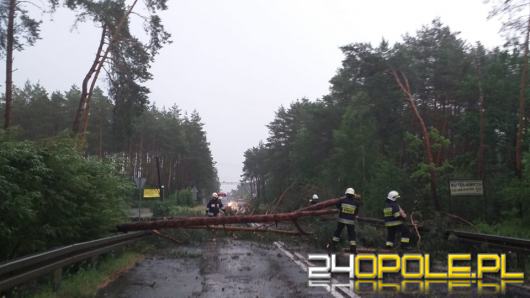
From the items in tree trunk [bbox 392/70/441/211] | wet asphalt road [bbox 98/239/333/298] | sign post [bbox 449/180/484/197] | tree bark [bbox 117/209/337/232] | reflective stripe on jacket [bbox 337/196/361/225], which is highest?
tree trunk [bbox 392/70/441/211]

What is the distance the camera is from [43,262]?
299 inches

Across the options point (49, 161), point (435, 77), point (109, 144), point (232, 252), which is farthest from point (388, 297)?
point (109, 144)

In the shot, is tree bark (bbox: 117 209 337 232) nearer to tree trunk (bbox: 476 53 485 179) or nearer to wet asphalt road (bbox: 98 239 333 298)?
wet asphalt road (bbox: 98 239 333 298)

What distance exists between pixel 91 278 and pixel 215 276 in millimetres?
2431

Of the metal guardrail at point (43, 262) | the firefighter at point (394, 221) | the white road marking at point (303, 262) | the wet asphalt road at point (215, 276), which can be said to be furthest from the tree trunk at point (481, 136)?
the metal guardrail at point (43, 262)

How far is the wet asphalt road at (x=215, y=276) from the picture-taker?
27.3 feet

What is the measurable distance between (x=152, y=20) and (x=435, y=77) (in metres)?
18.3

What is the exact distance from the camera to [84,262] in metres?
10.7

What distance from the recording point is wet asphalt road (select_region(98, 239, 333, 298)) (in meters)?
8.34

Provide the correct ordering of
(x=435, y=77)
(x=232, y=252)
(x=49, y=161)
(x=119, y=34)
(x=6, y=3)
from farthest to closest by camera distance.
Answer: (x=435, y=77) → (x=119, y=34) → (x=6, y=3) → (x=232, y=252) → (x=49, y=161)

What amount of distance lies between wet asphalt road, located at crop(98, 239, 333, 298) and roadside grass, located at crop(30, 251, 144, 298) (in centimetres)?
22

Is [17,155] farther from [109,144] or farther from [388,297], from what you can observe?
[109,144]

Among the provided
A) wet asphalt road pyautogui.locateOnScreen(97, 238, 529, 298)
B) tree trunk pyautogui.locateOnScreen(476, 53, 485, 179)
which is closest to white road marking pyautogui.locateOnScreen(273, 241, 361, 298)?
wet asphalt road pyautogui.locateOnScreen(97, 238, 529, 298)

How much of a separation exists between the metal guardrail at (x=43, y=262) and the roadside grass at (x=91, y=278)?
328 mm
